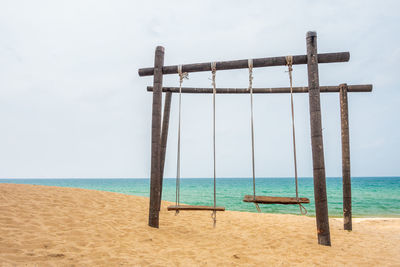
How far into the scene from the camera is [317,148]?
4250mm

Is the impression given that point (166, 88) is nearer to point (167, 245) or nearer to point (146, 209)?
point (146, 209)

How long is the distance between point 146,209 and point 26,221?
10.5 ft

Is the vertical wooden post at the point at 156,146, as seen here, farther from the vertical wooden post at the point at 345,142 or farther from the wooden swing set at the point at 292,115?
the vertical wooden post at the point at 345,142

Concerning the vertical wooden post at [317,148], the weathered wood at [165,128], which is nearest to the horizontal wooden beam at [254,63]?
the vertical wooden post at [317,148]

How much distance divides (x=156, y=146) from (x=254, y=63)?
259 centimetres

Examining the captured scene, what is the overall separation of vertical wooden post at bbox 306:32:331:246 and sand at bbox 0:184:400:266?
1.24 feet

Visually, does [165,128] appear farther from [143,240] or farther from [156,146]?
[143,240]

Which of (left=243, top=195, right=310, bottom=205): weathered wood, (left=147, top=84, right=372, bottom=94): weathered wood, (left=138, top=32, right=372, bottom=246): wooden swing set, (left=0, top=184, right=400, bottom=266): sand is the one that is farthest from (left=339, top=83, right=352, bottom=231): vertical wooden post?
(left=243, top=195, right=310, bottom=205): weathered wood

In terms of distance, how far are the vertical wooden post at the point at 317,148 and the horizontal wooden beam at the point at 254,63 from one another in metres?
0.21

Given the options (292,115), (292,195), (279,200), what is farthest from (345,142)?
(292,195)

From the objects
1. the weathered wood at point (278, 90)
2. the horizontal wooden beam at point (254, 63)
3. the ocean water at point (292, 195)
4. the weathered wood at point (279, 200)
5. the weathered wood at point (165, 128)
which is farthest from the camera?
the ocean water at point (292, 195)

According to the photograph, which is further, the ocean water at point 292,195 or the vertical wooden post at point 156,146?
the ocean water at point 292,195

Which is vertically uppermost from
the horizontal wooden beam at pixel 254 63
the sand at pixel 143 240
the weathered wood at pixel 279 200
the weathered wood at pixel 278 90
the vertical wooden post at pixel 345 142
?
the horizontal wooden beam at pixel 254 63

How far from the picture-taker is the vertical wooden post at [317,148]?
418 cm
